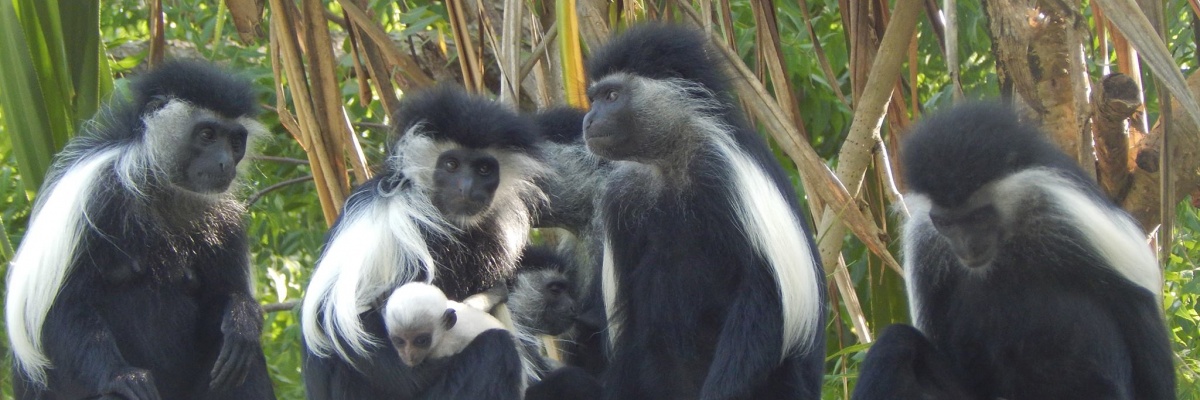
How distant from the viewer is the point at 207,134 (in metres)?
3.62

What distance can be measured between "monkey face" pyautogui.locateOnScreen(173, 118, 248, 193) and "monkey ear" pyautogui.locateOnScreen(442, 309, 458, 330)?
0.95m

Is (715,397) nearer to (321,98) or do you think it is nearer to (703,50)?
(703,50)

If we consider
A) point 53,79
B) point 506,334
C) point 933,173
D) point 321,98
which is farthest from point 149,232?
point 933,173

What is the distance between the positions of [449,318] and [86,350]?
1046 millimetres

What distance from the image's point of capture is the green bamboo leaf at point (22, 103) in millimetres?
2461

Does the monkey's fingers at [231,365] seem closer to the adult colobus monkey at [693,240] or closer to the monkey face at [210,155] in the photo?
the monkey face at [210,155]

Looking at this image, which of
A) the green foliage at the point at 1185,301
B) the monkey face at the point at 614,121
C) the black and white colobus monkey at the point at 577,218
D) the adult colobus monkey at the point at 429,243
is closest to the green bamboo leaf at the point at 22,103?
the adult colobus monkey at the point at 429,243

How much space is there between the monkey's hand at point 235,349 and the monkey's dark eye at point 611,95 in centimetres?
126

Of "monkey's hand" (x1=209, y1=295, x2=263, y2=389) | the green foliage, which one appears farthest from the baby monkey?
the green foliage

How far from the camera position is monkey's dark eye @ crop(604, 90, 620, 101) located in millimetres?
3178

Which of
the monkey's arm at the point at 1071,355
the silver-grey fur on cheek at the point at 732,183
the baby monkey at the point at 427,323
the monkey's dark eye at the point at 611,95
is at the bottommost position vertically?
the baby monkey at the point at 427,323

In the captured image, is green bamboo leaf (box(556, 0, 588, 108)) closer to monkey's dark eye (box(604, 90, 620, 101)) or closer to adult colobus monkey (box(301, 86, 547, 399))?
monkey's dark eye (box(604, 90, 620, 101))

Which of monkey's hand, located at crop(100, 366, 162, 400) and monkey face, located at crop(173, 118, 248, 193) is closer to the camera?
monkey's hand, located at crop(100, 366, 162, 400)

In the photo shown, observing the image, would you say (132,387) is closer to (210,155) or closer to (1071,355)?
(210,155)
